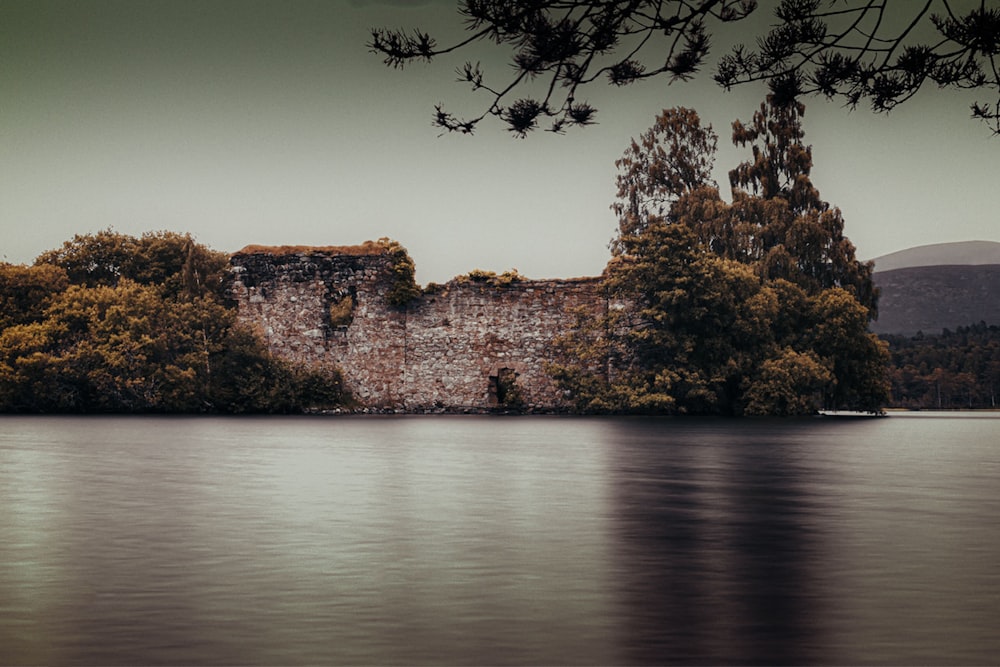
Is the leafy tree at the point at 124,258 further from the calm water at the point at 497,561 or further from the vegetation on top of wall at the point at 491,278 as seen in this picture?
the calm water at the point at 497,561

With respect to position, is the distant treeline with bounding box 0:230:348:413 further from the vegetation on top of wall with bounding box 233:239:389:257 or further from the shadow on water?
the shadow on water

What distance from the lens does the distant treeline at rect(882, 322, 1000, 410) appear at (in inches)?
2116

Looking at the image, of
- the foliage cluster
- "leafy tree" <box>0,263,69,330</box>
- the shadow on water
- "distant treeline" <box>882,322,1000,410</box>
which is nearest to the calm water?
the shadow on water

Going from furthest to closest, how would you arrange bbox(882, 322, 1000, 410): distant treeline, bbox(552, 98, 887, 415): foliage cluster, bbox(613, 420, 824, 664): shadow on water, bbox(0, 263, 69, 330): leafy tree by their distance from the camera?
bbox(882, 322, 1000, 410): distant treeline, bbox(0, 263, 69, 330): leafy tree, bbox(552, 98, 887, 415): foliage cluster, bbox(613, 420, 824, 664): shadow on water

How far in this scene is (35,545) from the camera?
8.19 metres

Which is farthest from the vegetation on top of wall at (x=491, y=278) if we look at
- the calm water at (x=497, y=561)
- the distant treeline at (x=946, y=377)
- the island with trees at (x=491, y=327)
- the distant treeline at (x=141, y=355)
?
the distant treeline at (x=946, y=377)

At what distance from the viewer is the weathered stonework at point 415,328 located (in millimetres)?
35719

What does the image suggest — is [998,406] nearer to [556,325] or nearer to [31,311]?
[556,325]

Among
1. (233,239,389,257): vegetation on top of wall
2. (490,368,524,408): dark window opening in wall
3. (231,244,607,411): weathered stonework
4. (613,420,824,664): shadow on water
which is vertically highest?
(233,239,389,257): vegetation on top of wall

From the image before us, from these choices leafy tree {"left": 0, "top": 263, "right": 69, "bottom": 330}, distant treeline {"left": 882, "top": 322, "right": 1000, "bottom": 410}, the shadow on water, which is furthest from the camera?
distant treeline {"left": 882, "top": 322, "right": 1000, "bottom": 410}

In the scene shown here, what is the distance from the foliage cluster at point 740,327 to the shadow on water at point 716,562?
17840mm

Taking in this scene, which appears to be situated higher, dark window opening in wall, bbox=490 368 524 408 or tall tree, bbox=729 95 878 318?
tall tree, bbox=729 95 878 318

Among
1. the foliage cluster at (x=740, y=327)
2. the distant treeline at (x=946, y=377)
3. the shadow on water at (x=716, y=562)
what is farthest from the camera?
the distant treeline at (x=946, y=377)

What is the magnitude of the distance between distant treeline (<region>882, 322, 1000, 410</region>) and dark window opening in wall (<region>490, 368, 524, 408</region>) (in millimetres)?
24011
